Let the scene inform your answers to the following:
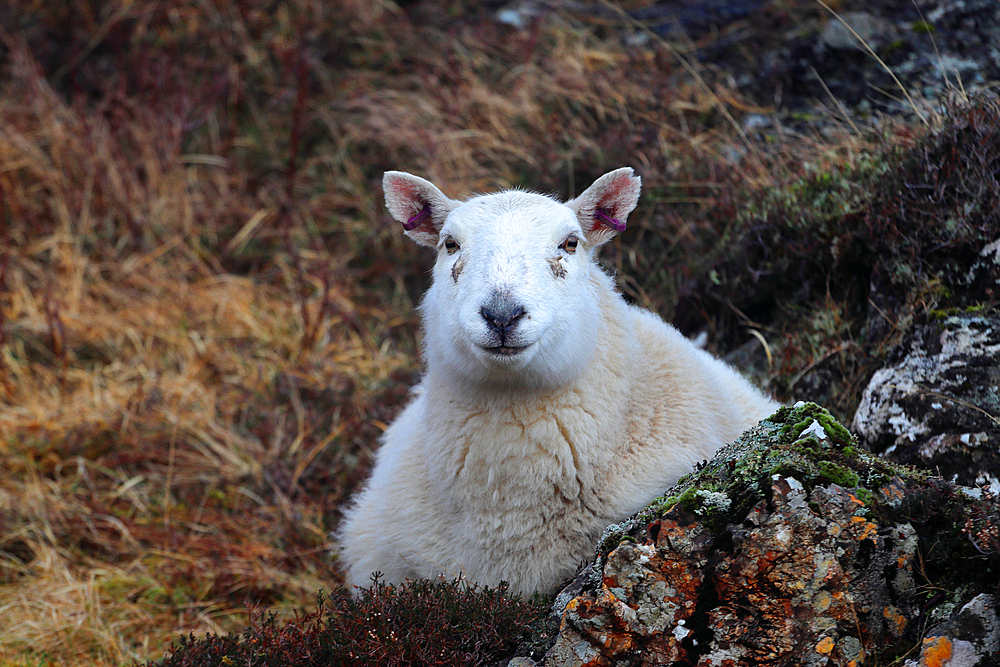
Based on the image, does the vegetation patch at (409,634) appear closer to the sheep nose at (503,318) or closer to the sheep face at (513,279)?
the sheep face at (513,279)

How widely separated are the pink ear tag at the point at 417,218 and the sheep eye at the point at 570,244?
2.88 feet

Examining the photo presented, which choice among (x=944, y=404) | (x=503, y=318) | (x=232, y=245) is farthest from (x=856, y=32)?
(x=232, y=245)

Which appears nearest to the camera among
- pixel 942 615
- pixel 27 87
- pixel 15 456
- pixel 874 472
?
pixel 942 615

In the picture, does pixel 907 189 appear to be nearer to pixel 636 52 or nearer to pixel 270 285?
pixel 636 52

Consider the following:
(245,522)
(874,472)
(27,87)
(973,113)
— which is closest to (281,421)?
(245,522)

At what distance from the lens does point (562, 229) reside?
3828 mm

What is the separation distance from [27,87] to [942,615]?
10197 mm

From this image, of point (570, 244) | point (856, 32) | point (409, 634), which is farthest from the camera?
point (856, 32)

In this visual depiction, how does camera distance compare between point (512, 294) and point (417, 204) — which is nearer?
point (512, 294)

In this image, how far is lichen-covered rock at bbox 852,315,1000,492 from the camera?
357cm

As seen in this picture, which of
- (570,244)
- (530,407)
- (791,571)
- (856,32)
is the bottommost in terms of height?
(530,407)

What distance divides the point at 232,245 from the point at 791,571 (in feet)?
22.5

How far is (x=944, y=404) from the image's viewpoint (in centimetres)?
372

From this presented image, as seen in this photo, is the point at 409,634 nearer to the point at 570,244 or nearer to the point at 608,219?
the point at 570,244
